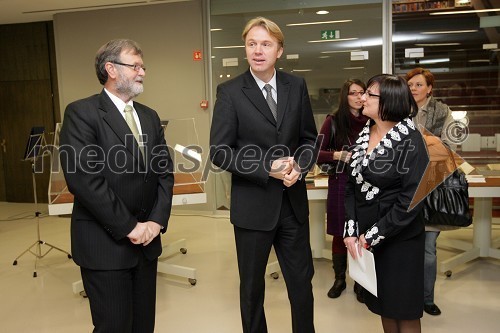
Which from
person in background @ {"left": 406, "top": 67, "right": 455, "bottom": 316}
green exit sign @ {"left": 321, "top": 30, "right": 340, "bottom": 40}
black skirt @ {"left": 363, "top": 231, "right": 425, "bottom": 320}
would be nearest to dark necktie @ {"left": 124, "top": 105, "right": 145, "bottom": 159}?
black skirt @ {"left": 363, "top": 231, "right": 425, "bottom": 320}

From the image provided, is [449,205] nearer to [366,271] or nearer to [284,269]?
[366,271]

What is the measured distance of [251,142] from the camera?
2.34 meters

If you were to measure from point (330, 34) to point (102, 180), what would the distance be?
4.83 m

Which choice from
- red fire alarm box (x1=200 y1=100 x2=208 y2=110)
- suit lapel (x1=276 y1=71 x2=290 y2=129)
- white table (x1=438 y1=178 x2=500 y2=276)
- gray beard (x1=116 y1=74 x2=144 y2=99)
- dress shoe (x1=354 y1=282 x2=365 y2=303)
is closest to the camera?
gray beard (x1=116 y1=74 x2=144 y2=99)

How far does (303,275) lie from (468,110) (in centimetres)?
460

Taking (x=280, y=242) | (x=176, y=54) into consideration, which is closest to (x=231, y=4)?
(x=176, y=54)

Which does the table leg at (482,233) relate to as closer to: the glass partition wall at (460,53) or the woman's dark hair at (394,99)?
the glass partition wall at (460,53)

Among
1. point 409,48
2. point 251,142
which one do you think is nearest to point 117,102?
Result: point 251,142

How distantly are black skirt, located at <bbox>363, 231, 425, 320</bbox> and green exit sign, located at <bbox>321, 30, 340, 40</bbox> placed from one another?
4404 mm

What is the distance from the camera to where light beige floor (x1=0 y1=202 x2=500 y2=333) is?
3230mm

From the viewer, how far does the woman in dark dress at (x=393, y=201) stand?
7.02 ft

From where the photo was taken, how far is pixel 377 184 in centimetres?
221

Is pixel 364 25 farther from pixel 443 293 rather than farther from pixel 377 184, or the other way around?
pixel 377 184

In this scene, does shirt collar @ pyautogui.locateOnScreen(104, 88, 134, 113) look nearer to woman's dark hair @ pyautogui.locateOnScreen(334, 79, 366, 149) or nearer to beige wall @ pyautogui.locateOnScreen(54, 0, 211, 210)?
woman's dark hair @ pyautogui.locateOnScreen(334, 79, 366, 149)
